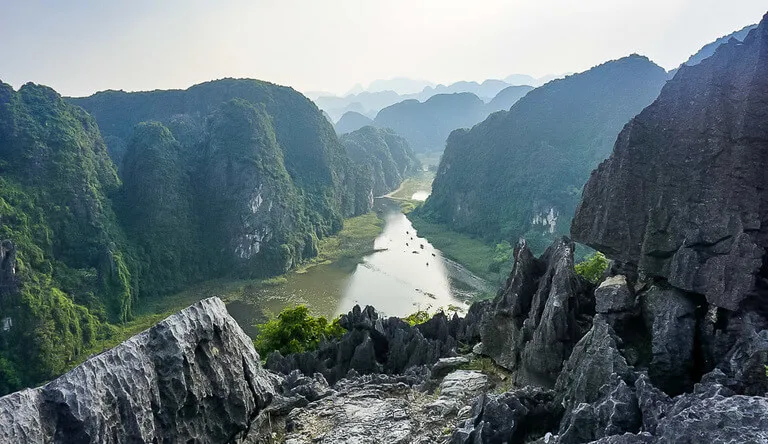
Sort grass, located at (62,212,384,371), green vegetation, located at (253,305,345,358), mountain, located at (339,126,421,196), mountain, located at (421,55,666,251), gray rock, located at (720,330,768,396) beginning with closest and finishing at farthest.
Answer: gray rock, located at (720,330,768,396) < green vegetation, located at (253,305,345,358) < grass, located at (62,212,384,371) < mountain, located at (421,55,666,251) < mountain, located at (339,126,421,196)

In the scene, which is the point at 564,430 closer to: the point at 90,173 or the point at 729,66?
the point at 729,66

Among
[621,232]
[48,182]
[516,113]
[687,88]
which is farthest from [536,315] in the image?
[516,113]

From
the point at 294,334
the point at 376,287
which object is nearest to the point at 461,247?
the point at 376,287

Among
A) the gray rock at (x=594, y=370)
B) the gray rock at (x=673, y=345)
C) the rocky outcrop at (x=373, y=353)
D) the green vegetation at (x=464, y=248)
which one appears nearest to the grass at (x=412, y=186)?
the green vegetation at (x=464, y=248)

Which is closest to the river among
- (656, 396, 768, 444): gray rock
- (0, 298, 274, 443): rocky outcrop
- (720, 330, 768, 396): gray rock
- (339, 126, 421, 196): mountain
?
(0, 298, 274, 443): rocky outcrop

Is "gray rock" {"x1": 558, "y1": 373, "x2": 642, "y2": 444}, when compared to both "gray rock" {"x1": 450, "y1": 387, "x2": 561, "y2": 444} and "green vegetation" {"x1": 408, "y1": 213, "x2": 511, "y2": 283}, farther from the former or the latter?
"green vegetation" {"x1": 408, "y1": 213, "x2": 511, "y2": 283}

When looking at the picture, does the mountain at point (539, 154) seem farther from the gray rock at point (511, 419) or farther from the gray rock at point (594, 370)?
the gray rock at point (511, 419)

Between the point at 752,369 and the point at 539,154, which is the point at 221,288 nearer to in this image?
the point at 752,369
